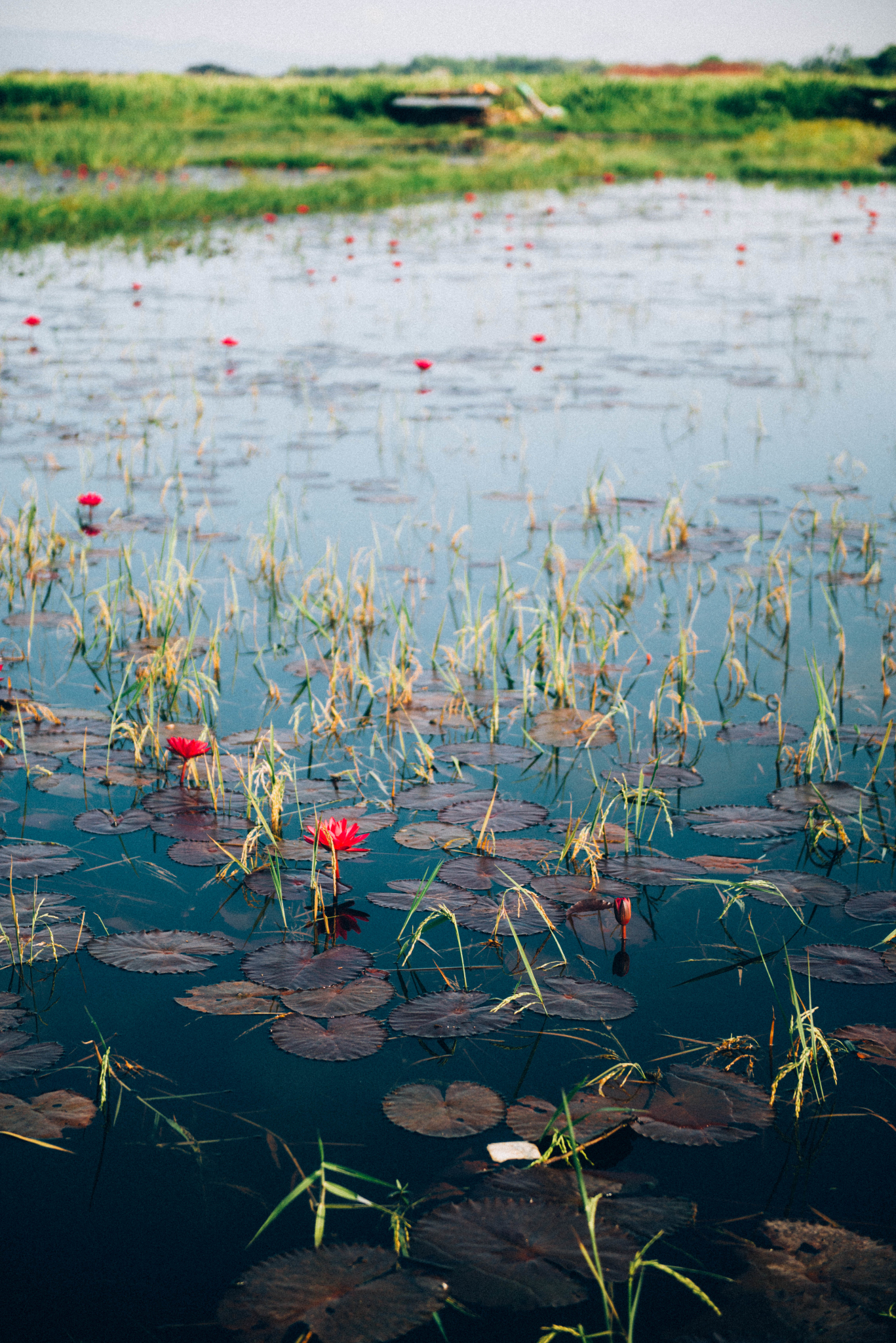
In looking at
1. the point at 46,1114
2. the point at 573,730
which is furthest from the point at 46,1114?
the point at 573,730

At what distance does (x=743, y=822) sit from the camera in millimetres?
2412

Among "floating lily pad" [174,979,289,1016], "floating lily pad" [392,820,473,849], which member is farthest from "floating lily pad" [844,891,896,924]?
"floating lily pad" [174,979,289,1016]

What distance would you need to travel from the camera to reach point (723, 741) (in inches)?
111

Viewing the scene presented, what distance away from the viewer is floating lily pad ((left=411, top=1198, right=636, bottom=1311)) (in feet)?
4.43

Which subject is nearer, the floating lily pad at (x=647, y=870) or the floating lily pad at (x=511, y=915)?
the floating lily pad at (x=511, y=915)

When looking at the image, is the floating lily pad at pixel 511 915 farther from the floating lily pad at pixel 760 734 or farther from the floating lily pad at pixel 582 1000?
the floating lily pad at pixel 760 734

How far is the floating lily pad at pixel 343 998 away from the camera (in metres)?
1.82

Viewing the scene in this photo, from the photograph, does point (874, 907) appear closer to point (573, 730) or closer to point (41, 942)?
point (573, 730)

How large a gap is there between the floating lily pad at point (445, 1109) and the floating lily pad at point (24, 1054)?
1.67 ft

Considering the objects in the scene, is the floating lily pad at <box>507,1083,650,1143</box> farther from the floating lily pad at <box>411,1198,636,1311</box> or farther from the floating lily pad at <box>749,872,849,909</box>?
the floating lily pad at <box>749,872,849,909</box>

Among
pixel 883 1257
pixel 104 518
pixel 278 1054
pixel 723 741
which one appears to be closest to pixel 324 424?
pixel 104 518

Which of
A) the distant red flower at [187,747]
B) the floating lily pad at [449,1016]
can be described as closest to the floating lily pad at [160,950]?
the floating lily pad at [449,1016]

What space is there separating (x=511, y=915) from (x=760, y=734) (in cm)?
103

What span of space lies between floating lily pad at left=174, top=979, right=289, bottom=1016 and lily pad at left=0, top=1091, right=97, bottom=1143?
0.24 metres
